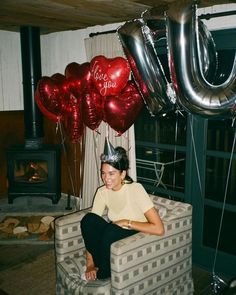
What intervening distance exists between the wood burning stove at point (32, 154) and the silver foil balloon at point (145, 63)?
6.88 ft

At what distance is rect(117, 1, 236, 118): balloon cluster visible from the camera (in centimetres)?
198

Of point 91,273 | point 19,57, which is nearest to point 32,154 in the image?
point 19,57

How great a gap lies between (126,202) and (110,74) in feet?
3.49

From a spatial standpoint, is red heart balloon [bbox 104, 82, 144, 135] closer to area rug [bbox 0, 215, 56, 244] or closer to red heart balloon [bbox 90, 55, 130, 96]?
red heart balloon [bbox 90, 55, 130, 96]

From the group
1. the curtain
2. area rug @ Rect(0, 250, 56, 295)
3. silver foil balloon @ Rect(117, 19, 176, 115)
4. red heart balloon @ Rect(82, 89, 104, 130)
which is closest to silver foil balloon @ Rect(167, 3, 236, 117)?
silver foil balloon @ Rect(117, 19, 176, 115)

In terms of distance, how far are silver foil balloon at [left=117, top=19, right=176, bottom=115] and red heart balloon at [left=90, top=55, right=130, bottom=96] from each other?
26cm

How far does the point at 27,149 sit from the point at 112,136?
1.29 m

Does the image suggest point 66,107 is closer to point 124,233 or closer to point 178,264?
point 124,233

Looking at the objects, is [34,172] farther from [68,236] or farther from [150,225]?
[150,225]

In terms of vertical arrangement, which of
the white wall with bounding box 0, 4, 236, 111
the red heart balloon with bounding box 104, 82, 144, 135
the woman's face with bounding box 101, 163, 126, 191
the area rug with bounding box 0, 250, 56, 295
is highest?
the white wall with bounding box 0, 4, 236, 111

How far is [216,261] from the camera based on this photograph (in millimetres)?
3238

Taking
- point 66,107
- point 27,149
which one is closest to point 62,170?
point 27,149

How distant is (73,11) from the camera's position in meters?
2.98

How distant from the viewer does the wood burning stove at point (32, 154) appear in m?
4.10
